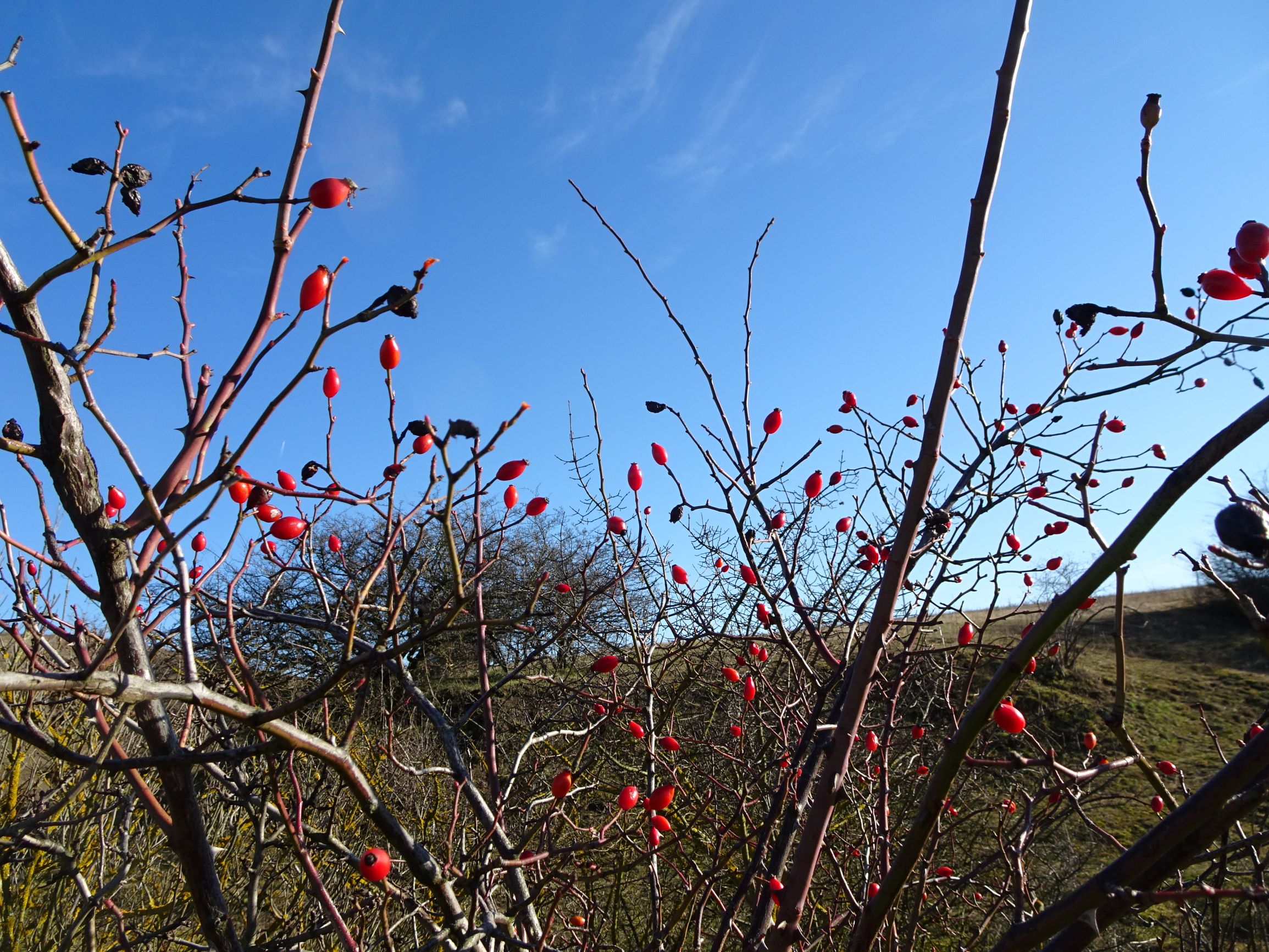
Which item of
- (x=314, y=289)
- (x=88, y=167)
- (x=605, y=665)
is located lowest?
(x=605, y=665)

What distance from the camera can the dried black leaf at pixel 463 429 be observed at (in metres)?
0.84

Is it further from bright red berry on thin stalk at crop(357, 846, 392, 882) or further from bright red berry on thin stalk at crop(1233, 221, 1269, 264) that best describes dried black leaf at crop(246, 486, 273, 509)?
bright red berry on thin stalk at crop(1233, 221, 1269, 264)

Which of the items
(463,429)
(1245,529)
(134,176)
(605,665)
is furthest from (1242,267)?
(134,176)

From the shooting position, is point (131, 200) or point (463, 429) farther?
point (131, 200)

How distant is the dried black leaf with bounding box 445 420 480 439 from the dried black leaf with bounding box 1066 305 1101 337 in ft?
2.39

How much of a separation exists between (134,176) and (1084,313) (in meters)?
1.40

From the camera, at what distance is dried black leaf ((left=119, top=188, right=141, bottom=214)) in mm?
1211

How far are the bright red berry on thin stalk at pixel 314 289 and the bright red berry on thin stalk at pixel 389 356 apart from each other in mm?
205

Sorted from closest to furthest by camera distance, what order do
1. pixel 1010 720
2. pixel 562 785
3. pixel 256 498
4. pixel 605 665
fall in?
pixel 1010 720 → pixel 256 498 → pixel 562 785 → pixel 605 665

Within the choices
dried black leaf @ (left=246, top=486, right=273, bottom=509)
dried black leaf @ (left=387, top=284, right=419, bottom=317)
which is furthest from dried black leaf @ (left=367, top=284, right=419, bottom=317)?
dried black leaf @ (left=246, top=486, right=273, bottom=509)

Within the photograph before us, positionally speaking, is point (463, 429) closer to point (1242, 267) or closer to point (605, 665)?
point (605, 665)

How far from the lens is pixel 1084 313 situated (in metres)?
0.96

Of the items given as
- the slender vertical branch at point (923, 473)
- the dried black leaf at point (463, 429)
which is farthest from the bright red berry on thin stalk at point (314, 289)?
the slender vertical branch at point (923, 473)

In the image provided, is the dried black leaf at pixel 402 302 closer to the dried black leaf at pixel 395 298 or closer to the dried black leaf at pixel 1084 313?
the dried black leaf at pixel 395 298
